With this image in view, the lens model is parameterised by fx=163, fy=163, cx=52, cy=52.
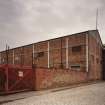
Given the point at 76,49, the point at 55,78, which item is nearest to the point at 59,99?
the point at 55,78

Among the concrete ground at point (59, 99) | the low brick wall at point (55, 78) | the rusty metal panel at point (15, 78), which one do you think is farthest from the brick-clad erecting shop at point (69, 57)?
the concrete ground at point (59, 99)

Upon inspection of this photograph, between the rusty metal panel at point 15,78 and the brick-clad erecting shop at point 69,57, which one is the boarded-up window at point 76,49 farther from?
the rusty metal panel at point 15,78

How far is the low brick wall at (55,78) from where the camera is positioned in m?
14.8

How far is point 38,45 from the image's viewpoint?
32.3m

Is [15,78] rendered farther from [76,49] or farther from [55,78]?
[76,49]

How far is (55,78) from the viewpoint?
1745cm

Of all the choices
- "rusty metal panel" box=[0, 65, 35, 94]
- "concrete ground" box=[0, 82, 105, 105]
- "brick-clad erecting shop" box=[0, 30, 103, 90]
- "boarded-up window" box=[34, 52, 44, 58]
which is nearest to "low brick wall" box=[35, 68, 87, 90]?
"brick-clad erecting shop" box=[0, 30, 103, 90]

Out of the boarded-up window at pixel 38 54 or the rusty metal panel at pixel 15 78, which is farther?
the boarded-up window at pixel 38 54

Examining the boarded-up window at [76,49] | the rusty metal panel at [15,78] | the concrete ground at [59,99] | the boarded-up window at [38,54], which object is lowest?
the concrete ground at [59,99]

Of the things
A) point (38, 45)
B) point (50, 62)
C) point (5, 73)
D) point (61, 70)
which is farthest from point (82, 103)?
point (38, 45)

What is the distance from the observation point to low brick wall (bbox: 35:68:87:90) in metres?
14.8

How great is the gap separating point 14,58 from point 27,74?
26.1m

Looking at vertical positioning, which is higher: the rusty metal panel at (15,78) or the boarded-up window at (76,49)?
the boarded-up window at (76,49)

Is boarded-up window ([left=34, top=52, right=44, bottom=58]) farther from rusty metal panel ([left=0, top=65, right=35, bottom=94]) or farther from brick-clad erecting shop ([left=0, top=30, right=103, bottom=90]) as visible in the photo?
rusty metal panel ([left=0, top=65, right=35, bottom=94])
